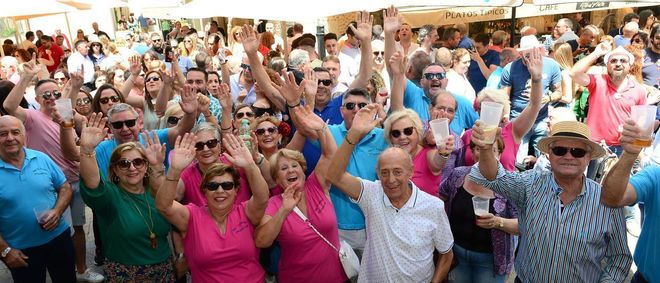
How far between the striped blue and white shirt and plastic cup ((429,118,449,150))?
1.80 ft

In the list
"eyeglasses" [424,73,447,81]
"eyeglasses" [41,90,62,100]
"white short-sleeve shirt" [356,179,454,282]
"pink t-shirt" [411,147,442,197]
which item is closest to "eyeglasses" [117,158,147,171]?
"white short-sleeve shirt" [356,179,454,282]

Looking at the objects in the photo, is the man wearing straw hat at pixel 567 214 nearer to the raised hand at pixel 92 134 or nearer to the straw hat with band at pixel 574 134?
the straw hat with band at pixel 574 134

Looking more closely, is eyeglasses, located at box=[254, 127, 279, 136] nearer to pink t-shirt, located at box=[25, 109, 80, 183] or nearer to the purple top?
the purple top

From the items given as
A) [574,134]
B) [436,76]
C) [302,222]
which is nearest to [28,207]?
[302,222]

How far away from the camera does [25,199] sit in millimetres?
3781

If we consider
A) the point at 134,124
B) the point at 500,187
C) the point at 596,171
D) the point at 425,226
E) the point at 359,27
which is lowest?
the point at 596,171

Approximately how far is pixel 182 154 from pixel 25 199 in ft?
4.97

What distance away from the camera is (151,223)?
3.33 metres

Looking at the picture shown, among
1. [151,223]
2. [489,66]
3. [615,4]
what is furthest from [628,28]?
[151,223]

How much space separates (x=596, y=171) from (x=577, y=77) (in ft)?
3.43

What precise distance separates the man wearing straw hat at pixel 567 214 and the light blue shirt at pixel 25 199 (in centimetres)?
303

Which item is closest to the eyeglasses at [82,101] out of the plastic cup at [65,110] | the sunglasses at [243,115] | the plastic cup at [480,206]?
the plastic cup at [65,110]

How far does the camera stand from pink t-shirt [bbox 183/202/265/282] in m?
3.04

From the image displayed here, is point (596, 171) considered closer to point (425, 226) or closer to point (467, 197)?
point (467, 197)
